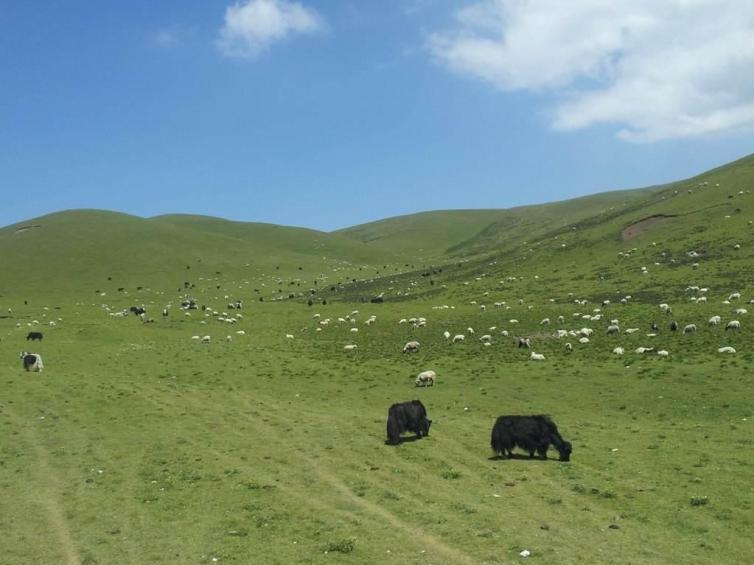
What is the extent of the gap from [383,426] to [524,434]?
22.8ft

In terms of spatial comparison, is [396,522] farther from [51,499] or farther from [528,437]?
[51,499]

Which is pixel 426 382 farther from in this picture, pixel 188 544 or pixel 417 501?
pixel 188 544

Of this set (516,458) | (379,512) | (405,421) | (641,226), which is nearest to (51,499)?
(379,512)

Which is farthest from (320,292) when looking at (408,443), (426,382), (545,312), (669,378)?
(408,443)

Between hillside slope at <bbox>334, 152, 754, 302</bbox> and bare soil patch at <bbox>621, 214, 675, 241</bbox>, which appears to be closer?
hillside slope at <bbox>334, 152, 754, 302</bbox>

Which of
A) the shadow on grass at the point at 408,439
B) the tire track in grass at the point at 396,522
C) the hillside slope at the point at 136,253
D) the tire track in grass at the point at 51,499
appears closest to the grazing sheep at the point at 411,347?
the shadow on grass at the point at 408,439

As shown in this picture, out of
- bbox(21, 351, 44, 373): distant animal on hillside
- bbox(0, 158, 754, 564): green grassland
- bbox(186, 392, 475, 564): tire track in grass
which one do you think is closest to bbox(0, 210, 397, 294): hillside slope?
bbox(0, 158, 754, 564): green grassland

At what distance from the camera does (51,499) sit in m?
18.4

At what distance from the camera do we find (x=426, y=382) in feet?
119

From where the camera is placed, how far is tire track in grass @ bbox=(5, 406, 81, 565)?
47.5ft

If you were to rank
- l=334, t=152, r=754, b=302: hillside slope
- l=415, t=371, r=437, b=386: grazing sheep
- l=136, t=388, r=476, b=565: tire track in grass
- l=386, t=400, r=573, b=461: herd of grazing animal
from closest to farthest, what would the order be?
1. l=136, t=388, r=476, b=565: tire track in grass
2. l=386, t=400, r=573, b=461: herd of grazing animal
3. l=415, t=371, r=437, b=386: grazing sheep
4. l=334, t=152, r=754, b=302: hillside slope

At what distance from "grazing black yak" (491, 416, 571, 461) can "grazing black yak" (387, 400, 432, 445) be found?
3.34 m

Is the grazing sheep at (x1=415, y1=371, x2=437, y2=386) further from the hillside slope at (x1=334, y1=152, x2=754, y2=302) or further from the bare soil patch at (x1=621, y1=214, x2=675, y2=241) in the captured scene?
the bare soil patch at (x1=621, y1=214, x2=675, y2=241)

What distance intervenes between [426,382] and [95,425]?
16.8 meters
